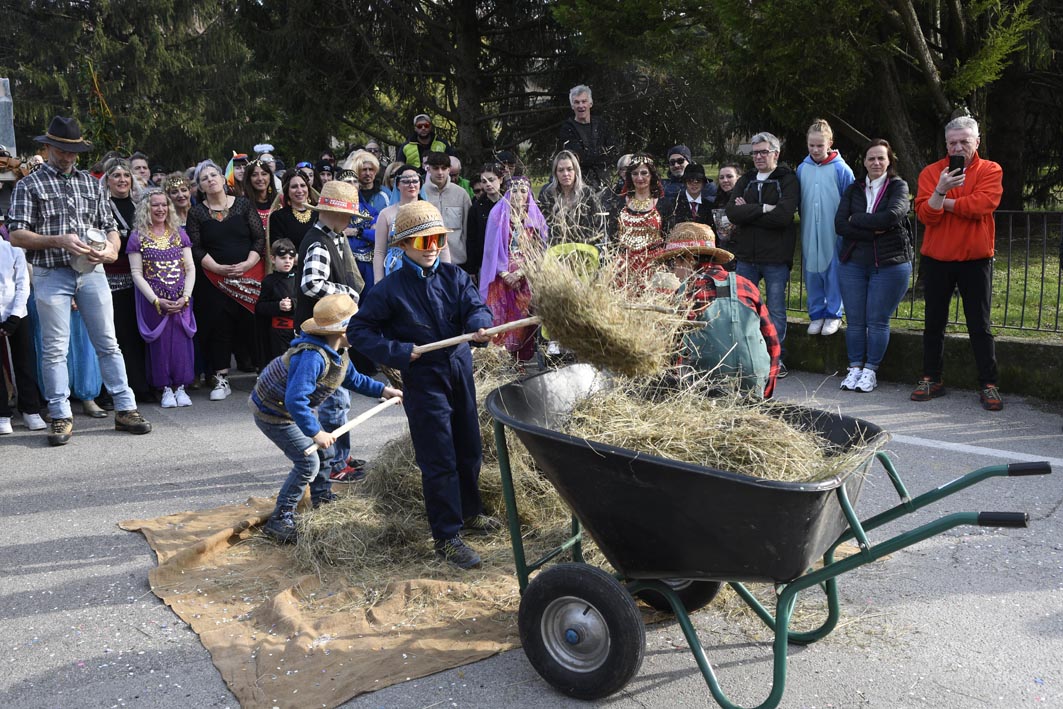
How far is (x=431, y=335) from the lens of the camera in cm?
479

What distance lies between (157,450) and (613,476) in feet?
16.2

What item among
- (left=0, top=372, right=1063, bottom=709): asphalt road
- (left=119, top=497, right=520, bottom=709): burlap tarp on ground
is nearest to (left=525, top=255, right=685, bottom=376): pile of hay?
(left=0, top=372, right=1063, bottom=709): asphalt road

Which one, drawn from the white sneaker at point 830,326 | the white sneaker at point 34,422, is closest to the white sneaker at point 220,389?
the white sneaker at point 34,422

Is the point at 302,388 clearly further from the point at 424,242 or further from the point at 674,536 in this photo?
the point at 674,536

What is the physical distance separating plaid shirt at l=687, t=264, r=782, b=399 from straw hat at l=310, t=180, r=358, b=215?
272 centimetres

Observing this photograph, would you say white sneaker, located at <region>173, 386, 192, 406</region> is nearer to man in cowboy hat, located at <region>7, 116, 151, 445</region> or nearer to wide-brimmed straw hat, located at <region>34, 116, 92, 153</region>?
man in cowboy hat, located at <region>7, 116, 151, 445</region>

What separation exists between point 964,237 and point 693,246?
3622 mm

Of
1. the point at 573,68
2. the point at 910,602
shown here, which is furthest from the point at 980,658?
the point at 573,68

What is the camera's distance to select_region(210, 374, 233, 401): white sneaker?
8.71m

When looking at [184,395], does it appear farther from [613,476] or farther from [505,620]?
[613,476]

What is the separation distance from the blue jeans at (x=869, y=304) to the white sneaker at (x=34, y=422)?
666cm

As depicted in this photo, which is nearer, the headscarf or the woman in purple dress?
the headscarf

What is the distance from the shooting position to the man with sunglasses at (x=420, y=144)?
10938 millimetres

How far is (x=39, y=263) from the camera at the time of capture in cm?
723
